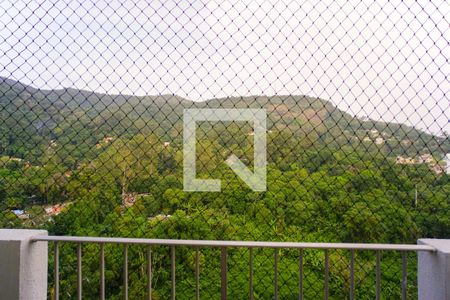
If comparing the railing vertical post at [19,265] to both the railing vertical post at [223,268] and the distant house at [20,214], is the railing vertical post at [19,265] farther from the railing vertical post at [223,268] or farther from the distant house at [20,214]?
the distant house at [20,214]

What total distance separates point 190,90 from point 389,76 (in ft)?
4.22

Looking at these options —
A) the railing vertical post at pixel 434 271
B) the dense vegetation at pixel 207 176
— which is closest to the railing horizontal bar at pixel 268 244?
the railing vertical post at pixel 434 271

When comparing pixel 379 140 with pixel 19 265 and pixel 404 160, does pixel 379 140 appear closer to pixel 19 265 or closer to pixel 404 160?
pixel 404 160

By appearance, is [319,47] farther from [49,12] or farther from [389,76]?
[49,12]

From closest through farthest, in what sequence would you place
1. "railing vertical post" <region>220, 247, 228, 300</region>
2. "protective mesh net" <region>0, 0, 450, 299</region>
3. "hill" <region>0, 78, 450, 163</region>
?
"railing vertical post" <region>220, 247, 228, 300</region> < "protective mesh net" <region>0, 0, 450, 299</region> < "hill" <region>0, 78, 450, 163</region>

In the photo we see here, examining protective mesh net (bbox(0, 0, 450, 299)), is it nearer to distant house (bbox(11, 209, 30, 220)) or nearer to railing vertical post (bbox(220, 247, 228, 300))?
distant house (bbox(11, 209, 30, 220))

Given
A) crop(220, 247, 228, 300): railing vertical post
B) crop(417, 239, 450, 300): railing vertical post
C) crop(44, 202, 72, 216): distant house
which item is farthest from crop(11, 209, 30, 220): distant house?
crop(417, 239, 450, 300): railing vertical post

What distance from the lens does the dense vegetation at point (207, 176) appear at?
2.54m

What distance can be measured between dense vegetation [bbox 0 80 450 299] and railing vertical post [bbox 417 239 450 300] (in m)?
0.85

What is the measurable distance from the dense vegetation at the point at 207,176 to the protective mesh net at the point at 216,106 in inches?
0.5

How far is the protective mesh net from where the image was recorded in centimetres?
237

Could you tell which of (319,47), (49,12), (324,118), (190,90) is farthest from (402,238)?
(49,12)

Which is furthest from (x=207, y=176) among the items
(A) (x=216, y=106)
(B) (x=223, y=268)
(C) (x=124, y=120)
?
(B) (x=223, y=268)

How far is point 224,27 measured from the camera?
93.0 inches
